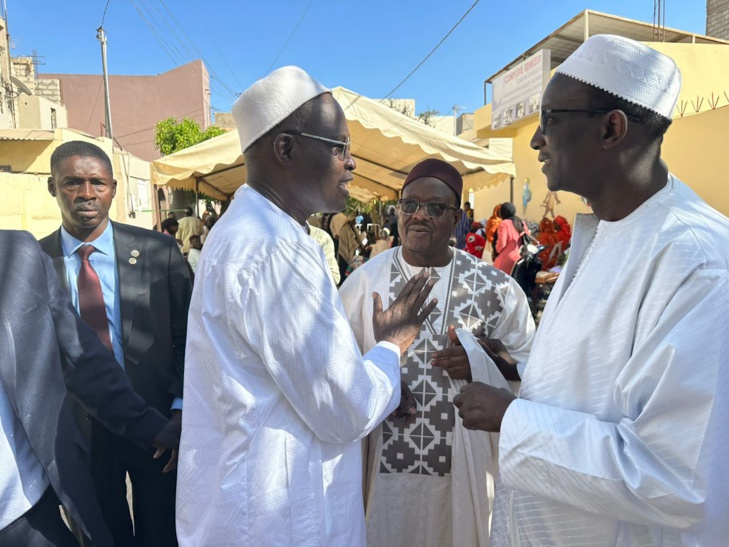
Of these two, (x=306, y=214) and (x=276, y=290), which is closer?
(x=276, y=290)

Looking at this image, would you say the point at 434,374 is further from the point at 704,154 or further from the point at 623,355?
the point at 704,154

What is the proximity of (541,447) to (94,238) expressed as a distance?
2.09m

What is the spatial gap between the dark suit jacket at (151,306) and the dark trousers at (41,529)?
83 centimetres

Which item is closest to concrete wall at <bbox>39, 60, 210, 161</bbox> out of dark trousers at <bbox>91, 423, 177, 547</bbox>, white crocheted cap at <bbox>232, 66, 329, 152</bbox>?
dark trousers at <bbox>91, 423, 177, 547</bbox>

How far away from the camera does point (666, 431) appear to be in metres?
1.07

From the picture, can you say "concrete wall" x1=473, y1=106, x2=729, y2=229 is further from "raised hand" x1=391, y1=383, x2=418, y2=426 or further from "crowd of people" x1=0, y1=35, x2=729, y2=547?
"crowd of people" x1=0, y1=35, x2=729, y2=547

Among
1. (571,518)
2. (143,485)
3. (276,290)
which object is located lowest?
(143,485)

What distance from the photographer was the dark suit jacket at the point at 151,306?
233 centimetres

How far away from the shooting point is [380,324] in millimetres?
1663

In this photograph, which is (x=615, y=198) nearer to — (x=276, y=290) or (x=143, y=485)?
(x=276, y=290)

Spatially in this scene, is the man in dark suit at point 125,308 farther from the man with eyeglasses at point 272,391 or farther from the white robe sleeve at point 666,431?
the white robe sleeve at point 666,431

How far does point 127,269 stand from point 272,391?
4.46 feet

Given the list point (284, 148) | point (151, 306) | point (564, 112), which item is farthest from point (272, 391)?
point (151, 306)

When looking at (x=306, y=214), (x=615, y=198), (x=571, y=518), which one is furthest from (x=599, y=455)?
(x=306, y=214)
